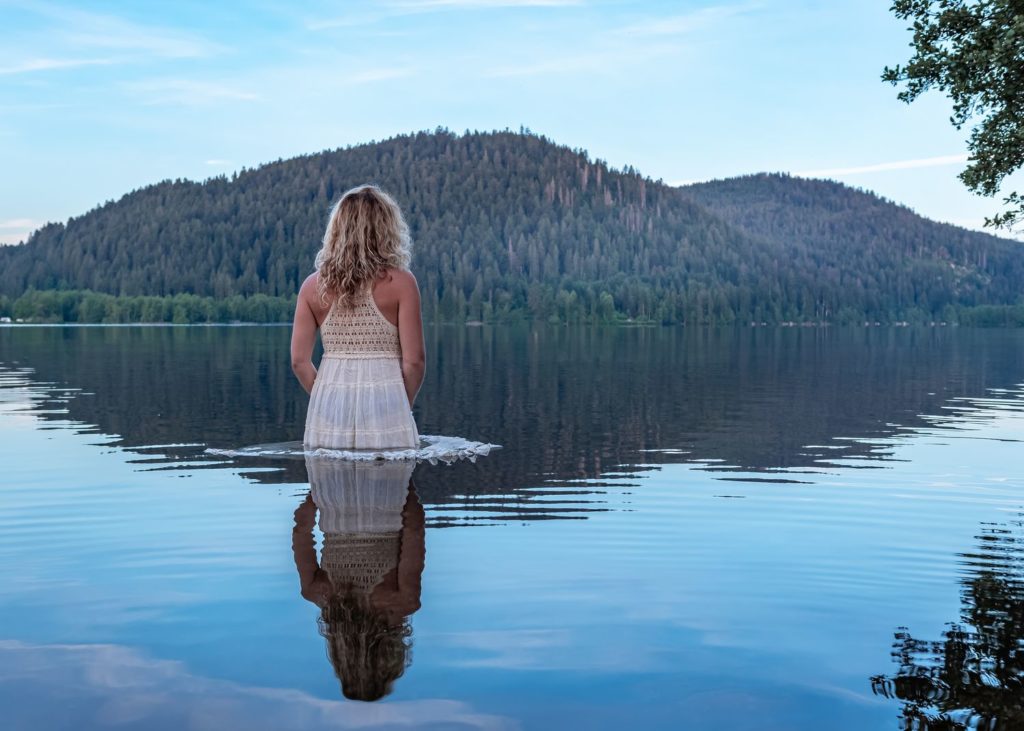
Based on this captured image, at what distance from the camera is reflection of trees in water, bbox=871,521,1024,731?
5828 mm

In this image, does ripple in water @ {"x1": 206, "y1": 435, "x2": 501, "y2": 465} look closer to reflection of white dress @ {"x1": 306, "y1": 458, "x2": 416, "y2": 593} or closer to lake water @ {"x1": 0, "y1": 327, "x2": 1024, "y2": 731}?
reflection of white dress @ {"x1": 306, "y1": 458, "x2": 416, "y2": 593}

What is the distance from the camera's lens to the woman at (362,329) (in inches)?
493

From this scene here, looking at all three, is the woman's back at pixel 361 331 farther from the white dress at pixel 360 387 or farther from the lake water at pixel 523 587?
the lake water at pixel 523 587

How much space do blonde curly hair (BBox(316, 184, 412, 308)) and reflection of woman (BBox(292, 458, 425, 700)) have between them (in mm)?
2195

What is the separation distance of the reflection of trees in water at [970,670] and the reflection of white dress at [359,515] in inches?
144

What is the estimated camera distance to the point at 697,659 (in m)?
6.75

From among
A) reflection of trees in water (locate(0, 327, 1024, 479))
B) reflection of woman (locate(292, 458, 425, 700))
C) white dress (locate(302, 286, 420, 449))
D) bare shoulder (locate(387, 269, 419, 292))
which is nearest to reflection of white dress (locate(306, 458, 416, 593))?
reflection of woman (locate(292, 458, 425, 700))

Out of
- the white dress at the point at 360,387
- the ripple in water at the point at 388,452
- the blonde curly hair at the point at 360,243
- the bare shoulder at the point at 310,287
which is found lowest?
the ripple in water at the point at 388,452

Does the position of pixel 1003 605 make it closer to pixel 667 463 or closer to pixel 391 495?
pixel 391 495

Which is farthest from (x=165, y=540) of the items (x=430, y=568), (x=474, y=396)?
(x=474, y=396)

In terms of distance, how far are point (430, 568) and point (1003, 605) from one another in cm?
427

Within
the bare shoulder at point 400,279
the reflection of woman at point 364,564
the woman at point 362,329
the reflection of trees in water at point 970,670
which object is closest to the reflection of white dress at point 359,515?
the reflection of woman at point 364,564

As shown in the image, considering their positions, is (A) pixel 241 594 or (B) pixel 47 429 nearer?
(A) pixel 241 594

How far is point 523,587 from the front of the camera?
8.60m
